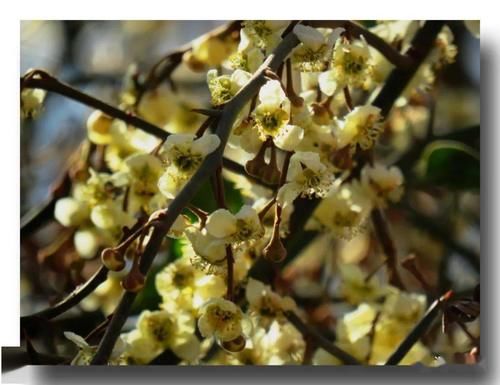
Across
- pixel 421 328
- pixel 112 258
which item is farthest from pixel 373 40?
pixel 112 258

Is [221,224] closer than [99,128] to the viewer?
Yes

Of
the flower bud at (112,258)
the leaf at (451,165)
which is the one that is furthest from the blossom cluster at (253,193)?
the leaf at (451,165)

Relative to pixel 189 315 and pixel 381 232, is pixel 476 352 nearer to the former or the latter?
pixel 381 232

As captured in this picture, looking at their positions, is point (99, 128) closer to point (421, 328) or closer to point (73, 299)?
point (73, 299)

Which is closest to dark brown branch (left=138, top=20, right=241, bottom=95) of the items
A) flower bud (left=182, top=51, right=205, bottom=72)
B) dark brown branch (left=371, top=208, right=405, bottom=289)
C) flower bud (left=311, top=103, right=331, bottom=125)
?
flower bud (left=182, top=51, right=205, bottom=72)

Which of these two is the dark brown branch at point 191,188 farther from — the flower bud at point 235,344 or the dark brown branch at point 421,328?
the dark brown branch at point 421,328
